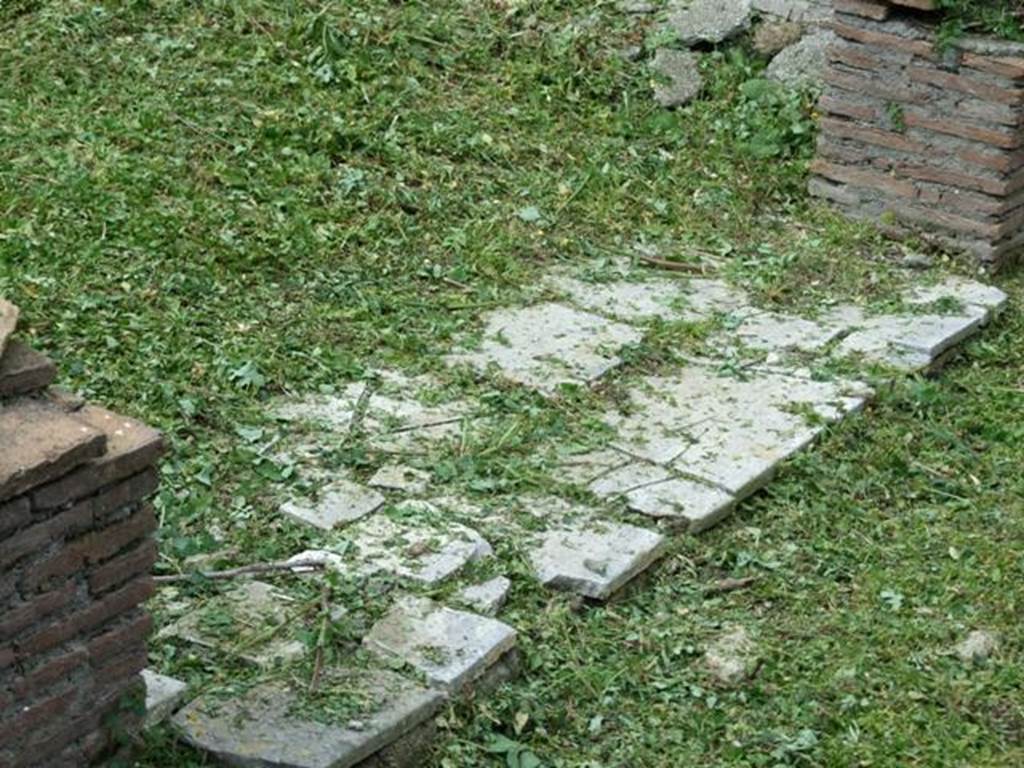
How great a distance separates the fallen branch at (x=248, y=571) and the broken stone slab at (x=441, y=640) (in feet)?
0.85

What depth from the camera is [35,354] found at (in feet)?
12.3

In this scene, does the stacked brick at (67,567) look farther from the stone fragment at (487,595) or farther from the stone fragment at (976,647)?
the stone fragment at (976,647)

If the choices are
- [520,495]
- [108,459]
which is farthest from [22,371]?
[520,495]

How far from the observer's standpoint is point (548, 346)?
6254mm

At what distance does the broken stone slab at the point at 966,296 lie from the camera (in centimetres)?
679

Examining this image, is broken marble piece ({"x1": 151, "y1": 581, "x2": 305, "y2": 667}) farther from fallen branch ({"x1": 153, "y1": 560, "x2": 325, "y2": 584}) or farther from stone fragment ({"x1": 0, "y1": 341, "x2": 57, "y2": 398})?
stone fragment ({"x1": 0, "y1": 341, "x2": 57, "y2": 398})

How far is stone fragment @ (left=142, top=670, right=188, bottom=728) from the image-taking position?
13.4ft

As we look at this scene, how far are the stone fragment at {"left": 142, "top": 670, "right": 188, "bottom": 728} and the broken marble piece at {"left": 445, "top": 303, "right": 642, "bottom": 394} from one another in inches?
79.0

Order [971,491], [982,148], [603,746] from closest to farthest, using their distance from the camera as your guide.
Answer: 1. [603,746]
2. [971,491]
3. [982,148]

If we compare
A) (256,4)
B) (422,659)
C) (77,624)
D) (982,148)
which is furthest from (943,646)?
(256,4)

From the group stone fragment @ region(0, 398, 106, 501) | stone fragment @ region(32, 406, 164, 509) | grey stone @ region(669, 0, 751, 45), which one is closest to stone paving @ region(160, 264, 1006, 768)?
stone fragment @ region(32, 406, 164, 509)

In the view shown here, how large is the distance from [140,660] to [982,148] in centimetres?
422

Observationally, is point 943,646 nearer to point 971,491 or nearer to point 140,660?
point 971,491

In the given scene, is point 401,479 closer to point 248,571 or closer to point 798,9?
point 248,571
